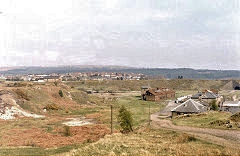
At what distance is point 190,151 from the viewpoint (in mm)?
28953

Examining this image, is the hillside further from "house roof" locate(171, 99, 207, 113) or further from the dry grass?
"house roof" locate(171, 99, 207, 113)

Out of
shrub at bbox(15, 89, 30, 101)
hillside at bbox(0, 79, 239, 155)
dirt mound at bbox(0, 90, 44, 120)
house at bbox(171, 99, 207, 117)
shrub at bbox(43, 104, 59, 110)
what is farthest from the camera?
shrub at bbox(15, 89, 30, 101)

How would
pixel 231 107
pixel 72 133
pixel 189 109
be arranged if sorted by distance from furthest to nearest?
1. pixel 231 107
2. pixel 189 109
3. pixel 72 133

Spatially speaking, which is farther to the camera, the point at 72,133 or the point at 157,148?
the point at 72,133

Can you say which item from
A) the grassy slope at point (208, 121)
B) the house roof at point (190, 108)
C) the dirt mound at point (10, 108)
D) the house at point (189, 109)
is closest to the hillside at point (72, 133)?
the dirt mound at point (10, 108)

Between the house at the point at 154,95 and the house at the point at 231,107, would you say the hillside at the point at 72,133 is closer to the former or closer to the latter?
the house at the point at 154,95

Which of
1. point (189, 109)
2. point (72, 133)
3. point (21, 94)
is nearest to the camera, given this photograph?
point (72, 133)

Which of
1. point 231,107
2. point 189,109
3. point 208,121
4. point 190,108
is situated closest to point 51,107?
point 189,109

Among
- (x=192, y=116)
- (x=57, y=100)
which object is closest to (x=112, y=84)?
(x=57, y=100)

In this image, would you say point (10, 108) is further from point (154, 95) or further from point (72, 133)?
point (154, 95)

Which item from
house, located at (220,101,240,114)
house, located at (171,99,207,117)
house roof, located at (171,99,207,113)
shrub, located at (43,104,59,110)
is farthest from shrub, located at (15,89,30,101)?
house, located at (220,101,240,114)

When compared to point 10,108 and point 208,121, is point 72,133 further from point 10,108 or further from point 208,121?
point 10,108

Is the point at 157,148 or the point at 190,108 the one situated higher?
the point at 157,148

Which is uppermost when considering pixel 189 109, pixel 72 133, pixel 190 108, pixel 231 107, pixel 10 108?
pixel 190 108
